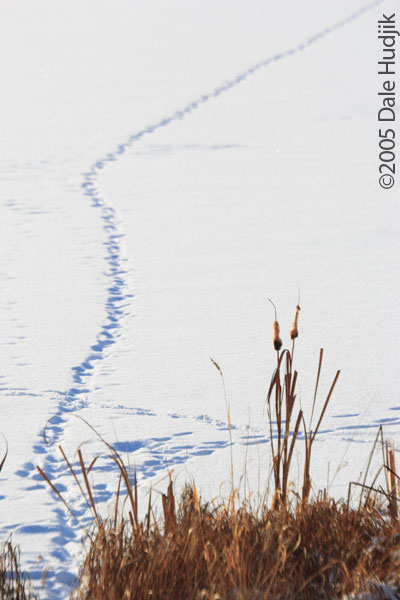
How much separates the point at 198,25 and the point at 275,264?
11.3 meters

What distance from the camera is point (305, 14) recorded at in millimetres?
Answer: 16094

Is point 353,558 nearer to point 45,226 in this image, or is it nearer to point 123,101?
point 45,226

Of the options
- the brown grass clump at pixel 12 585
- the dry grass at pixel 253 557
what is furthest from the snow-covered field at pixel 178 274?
the dry grass at pixel 253 557

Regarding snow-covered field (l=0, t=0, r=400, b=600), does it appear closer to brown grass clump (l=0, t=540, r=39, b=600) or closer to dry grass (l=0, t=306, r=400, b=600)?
brown grass clump (l=0, t=540, r=39, b=600)

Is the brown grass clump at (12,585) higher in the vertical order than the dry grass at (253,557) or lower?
lower

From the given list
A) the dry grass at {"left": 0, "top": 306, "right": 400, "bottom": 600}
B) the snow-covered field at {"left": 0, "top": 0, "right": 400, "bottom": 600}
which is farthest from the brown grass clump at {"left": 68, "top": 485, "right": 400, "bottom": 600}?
the snow-covered field at {"left": 0, "top": 0, "right": 400, "bottom": 600}

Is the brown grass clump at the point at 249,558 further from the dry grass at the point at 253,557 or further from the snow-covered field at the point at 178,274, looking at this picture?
the snow-covered field at the point at 178,274

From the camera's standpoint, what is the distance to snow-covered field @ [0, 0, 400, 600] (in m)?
2.00

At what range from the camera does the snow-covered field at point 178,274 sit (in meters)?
2.00

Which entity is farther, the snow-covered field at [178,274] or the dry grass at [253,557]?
the snow-covered field at [178,274]

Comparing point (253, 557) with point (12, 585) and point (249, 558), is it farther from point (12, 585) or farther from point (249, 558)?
point (12, 585)

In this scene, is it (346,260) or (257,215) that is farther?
(257,215)

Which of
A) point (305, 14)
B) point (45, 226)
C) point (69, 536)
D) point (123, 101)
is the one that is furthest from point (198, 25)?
point (69, 536)

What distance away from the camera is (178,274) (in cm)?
359
